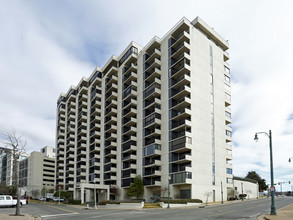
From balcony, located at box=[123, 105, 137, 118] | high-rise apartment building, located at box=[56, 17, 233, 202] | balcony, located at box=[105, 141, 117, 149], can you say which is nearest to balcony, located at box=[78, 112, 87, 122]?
high-rise apartment building, located at box=[56, 17, 233, 202]

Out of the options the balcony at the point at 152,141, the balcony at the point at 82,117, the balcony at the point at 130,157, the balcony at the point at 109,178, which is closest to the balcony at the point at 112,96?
the balcony at the point at 82,117

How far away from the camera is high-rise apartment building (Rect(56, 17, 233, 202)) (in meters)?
58.3

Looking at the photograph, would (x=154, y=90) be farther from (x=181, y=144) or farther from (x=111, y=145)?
(x=111, y=145)

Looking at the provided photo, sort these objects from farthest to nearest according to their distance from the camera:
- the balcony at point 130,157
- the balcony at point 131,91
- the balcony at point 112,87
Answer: the balcony at point 112,87, the balcony at point 131,91, the balcony at point 130,157

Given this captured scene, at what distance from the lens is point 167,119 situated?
62156mm

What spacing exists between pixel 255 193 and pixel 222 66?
39.3 metres

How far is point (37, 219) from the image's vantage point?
81.4ft

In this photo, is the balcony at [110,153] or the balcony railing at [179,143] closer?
the balcony railing at [179,143]

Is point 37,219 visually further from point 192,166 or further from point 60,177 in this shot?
point 60,177

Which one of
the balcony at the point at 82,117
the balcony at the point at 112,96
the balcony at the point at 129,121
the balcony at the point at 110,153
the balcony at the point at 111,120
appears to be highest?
the balcony at the point at 112,96

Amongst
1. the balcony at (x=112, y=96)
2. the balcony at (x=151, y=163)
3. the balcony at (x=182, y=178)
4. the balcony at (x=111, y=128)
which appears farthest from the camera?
the balcony at (x=112, y=96)

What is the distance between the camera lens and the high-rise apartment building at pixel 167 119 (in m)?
58.3

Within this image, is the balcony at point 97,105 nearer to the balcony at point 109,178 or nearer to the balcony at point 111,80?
the balcony at point 111,80

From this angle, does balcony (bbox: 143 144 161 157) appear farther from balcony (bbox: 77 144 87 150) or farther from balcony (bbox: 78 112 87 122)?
balcony (bbox: 78 112 87 122)
